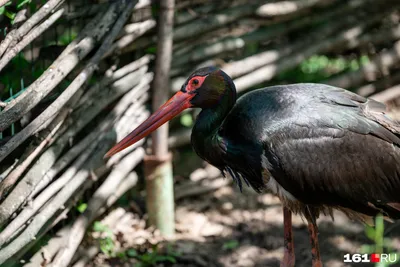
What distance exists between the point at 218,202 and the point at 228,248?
2.36 feet

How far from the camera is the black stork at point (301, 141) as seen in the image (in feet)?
13.5

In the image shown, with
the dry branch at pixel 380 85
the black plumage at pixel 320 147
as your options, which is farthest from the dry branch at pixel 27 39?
the dry branch at pixel 380 85

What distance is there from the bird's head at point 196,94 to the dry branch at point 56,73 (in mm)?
564

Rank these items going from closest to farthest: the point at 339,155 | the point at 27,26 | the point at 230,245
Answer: the point at 27,26, the point at 339,155, the point at 230,245

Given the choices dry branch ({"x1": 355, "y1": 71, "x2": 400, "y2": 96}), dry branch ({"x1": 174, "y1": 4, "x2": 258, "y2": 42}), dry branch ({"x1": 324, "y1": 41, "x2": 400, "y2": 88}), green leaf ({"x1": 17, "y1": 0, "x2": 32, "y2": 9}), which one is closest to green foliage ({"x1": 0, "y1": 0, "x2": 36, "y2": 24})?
green leaf ({"x1": 17, "y1": 0, "x2": 32, "y2": 9})

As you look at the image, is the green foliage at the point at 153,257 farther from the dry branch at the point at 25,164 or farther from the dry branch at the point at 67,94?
the dry branch at the point at 67,94

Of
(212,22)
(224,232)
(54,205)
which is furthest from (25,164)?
(212,22)

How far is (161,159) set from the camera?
17.1 feet

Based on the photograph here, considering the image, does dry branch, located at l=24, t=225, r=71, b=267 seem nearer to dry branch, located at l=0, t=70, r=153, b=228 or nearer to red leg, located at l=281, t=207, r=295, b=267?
dry branch, located at l=0, t=70, r=153, b=228

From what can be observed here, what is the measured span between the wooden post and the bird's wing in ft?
4.08

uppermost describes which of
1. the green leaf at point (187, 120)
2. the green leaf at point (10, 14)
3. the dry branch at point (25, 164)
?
the green leaf at point (10, 14)

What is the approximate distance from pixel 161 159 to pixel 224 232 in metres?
0.77

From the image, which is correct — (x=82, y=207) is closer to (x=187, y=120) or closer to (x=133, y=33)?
(x=133, y=33)

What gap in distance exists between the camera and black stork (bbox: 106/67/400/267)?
13.5 feet
